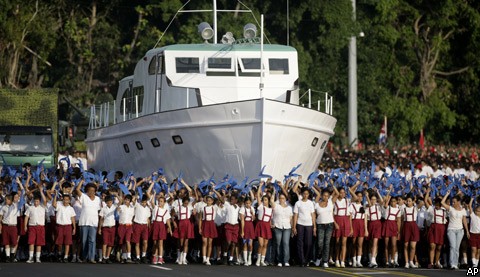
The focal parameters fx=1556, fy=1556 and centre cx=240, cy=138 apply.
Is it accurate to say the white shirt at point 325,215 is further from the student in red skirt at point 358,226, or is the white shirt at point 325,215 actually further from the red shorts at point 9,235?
the red shorts at point 9,235

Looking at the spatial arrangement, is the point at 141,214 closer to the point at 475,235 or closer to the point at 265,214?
the point at 265,214

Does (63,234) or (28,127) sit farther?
(28,127)

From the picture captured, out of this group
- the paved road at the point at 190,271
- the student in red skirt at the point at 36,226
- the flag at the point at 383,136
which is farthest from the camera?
the flag at the point at 383,136

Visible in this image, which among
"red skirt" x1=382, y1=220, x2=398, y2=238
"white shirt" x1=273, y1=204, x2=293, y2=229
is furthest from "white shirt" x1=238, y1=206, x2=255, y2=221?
"red skirt" x1=382, y1=220, x2=398, y2=238

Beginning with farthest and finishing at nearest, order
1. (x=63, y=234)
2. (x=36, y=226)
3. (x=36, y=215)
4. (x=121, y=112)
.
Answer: (x=121, y=112) → (x=36, y=215) → (x=36, y=226) → (x=63, y=234)

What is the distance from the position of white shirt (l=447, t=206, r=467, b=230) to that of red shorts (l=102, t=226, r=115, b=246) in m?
6.60

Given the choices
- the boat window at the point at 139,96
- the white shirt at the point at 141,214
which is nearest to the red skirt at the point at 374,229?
the white shirt at the point at 141,214

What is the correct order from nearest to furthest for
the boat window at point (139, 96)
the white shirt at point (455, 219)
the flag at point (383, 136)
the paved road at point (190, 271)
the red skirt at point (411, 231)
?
the paved road at point (190, 271) → the white shirt at point (455, 219) → the red skirt at point (411, 231) → the boat window at point (139, 96) → the flag at point (383, 136)

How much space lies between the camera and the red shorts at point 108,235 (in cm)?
2998

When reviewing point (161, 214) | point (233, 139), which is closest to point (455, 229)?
point (161, 214)

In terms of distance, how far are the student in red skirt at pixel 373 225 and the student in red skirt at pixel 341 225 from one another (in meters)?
0.47

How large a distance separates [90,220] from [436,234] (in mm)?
6816

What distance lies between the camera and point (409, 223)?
101ft

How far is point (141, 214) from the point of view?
98.9 feet
